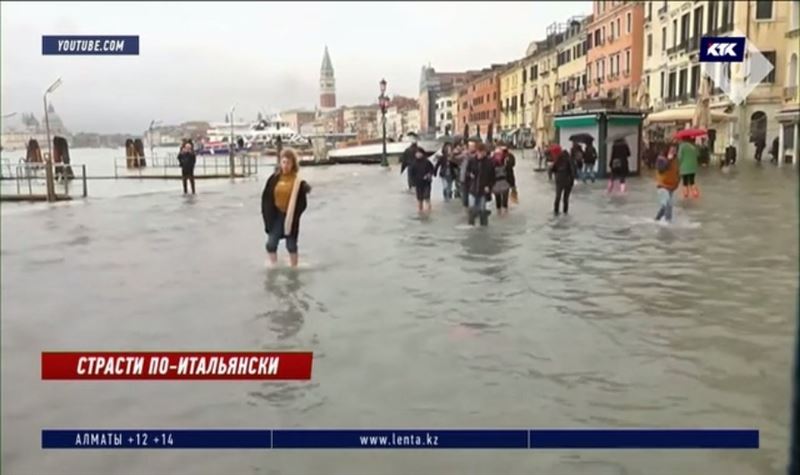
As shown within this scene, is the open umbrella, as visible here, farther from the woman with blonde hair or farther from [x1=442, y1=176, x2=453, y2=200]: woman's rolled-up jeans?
the woman with blonde hair

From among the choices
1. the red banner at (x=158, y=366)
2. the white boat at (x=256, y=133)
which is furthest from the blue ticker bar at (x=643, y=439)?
the white boat at (x=256, y=133)

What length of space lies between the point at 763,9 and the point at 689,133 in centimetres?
280

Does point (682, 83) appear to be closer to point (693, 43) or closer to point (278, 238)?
point (693, 43)

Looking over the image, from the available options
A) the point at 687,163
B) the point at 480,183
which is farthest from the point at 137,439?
the point at 687,163

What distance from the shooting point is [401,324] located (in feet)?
13.8

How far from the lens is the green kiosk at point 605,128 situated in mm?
6633

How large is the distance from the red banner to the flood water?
0.10 m

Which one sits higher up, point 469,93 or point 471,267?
point 469,93

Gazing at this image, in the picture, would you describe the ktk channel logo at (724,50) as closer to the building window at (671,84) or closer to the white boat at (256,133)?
the building window at (671,84)

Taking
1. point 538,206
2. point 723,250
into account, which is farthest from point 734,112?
point 538,206

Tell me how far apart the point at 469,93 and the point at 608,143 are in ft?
11.7

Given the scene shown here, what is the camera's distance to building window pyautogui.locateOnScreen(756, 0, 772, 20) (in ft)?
12.9

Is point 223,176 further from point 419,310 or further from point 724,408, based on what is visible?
point 724,408

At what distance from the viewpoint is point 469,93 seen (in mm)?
4953
